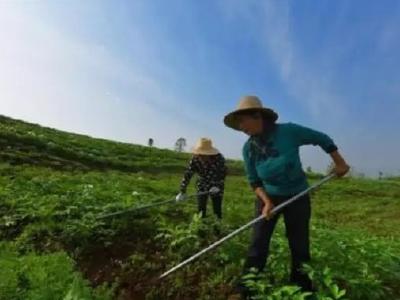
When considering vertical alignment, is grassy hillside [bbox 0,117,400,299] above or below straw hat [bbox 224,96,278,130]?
below

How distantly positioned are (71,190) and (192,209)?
2842 mm

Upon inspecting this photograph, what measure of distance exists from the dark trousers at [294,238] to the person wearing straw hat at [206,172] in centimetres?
414

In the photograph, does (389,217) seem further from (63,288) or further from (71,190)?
(63,288)

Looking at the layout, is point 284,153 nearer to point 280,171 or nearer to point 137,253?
point 280,171

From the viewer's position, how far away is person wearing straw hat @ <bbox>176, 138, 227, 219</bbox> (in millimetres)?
11180

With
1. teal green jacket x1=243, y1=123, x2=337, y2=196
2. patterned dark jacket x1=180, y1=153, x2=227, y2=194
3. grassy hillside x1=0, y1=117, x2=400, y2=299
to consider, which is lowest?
grassy hillside x1=0, y1=117, x2=400, y2=299

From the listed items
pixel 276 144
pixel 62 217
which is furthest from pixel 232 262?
pixel 62 217

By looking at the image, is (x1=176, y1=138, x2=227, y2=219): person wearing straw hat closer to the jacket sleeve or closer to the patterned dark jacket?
the patterned dark jacket

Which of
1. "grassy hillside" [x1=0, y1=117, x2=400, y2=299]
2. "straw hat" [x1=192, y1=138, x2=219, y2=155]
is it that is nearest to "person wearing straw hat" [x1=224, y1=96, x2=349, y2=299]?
"grassy hillside" [x1=0, y1=117, x2=400, y2=299]

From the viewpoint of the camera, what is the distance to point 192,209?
12.8m

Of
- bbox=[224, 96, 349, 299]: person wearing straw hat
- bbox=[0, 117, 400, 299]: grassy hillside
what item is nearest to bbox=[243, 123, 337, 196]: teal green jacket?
bbox=[224, 96, 349, 299]: person wearing straw hat

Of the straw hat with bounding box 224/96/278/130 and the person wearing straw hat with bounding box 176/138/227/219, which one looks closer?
the straw hat with bounding box 224/96/278/130

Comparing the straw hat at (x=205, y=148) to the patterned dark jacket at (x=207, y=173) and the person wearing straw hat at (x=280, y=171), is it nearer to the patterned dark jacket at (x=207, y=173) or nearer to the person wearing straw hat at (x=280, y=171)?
the patterned dark jacket at (x=207, y=173)

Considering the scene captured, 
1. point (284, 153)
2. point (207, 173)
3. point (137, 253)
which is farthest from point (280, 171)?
point (207, 173)
